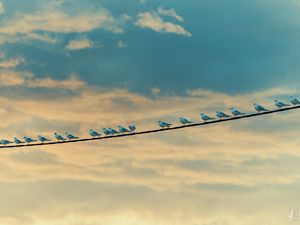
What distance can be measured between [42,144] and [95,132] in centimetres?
1292

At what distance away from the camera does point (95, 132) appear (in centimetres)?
13375

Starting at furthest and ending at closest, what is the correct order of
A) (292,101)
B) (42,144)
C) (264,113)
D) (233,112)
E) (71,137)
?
(71,137)
(42,144)
(233,112)
(292,101)
(264,113)

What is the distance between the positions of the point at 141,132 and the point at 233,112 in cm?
1297

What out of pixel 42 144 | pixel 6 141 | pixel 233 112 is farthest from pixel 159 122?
pixel 6 141

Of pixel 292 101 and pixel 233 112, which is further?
pixel 233 112

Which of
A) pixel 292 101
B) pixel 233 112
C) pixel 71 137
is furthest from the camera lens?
pixel 71 137

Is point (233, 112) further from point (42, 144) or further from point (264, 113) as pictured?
point (42, 144)

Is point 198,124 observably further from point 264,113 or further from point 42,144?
point 42,144

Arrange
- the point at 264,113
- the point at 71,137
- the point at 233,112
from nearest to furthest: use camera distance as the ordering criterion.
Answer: the point at 264,113
the point at 233,112
the point at 71,137

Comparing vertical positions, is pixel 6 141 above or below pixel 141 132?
above

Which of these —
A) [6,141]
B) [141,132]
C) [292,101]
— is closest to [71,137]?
[6,141]

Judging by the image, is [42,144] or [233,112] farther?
[42,144]

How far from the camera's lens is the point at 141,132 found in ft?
342

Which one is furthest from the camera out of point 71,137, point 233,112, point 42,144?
point 71,137
